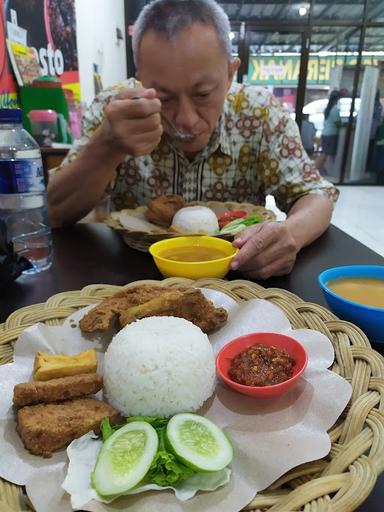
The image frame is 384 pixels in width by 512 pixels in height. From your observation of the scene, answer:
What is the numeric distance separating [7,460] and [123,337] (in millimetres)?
374

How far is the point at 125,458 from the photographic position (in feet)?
2.42

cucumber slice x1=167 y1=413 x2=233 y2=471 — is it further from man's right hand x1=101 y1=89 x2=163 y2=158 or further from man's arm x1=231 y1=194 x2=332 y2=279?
man's right hand x1=101 y1=89 x2=163 y2=158

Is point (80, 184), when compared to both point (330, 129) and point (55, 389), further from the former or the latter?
point (330, 129)

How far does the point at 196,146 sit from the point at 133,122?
67 centimetres

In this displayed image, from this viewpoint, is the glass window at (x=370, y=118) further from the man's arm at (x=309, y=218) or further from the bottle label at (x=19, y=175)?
the bottle label at (x=19, y=175)

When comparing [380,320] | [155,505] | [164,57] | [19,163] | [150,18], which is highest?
[150,18]

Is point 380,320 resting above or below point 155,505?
above

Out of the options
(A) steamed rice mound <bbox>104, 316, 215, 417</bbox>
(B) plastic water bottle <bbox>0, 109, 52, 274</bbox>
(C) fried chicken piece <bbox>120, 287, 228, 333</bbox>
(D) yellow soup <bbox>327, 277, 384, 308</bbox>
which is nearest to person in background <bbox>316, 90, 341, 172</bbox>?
(B) plastic water bottle <bbox>0, 109, 52, 274</bbox>

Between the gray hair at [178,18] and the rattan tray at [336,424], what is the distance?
1245 millimetres

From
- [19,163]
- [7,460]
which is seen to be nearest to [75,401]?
[7,460]

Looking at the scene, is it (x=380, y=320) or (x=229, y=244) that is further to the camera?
(x=229, y=244)

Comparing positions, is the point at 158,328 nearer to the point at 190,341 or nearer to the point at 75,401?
the point at 190,341

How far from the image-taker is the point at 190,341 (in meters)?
1.05

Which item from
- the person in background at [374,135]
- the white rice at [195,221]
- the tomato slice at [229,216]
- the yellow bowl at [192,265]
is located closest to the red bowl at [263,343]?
the yellow bowl at [192,265]
